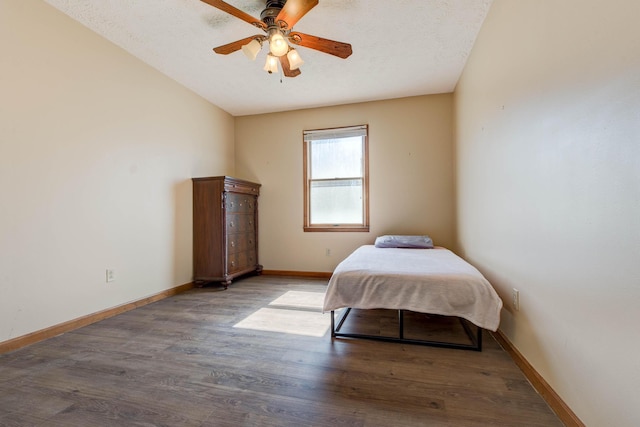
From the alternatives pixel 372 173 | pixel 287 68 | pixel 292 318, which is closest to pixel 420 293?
pixel 292 318

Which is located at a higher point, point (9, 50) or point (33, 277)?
point (9, 50)

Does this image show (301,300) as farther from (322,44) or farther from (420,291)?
(322,44)

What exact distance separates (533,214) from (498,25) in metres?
1.43

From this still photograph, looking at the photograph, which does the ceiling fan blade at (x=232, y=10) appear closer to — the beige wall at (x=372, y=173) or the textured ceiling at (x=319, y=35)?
the textured ceiling at (x=319, y=35)

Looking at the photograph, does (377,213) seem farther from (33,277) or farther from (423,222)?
(33,277)

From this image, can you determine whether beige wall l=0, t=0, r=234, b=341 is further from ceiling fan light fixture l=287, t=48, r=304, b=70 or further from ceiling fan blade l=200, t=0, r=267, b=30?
ceiling fan light fixture l=287, t=48, r=304, b=70

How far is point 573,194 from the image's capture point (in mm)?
1107

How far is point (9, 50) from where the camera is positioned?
183 cm

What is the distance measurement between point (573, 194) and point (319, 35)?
2257mm

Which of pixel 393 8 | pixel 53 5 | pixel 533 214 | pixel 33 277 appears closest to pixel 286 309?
pixel 33 277

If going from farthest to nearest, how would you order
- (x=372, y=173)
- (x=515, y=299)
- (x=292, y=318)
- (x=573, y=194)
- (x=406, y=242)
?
(x=372, y=173), (x=406, y=242), (x=292, y=318), (x=515, y=299), (x=573, y=194)

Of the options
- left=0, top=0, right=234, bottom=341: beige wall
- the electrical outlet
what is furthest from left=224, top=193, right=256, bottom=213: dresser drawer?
the electrical outlet

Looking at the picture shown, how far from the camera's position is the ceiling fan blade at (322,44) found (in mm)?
2004

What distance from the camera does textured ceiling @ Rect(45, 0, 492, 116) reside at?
6.90 ft
